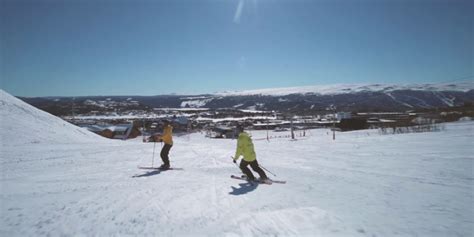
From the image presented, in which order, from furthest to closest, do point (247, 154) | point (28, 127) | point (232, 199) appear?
point (28, 127), point (247, 154), point (232, 199)

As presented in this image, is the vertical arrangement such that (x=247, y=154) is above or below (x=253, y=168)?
above

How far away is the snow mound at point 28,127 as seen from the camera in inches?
516

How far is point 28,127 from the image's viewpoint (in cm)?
1480

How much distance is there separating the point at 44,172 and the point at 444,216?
9718mm

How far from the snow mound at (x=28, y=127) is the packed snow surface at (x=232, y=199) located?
405 cm

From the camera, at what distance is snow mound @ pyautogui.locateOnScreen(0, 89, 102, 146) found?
13104 millimetres

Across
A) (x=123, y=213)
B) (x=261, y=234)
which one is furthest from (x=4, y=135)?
(x=261, y=234)

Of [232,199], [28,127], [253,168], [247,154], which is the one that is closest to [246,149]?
[247,154]

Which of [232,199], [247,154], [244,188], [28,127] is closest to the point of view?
[232,199]

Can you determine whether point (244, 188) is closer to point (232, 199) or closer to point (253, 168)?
point (253, 168)

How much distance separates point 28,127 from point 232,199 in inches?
581

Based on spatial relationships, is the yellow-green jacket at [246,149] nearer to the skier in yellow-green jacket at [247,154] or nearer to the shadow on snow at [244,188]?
the skier in yellow-green jacket at [247,154]

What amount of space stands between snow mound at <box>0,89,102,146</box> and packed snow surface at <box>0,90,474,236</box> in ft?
13.3

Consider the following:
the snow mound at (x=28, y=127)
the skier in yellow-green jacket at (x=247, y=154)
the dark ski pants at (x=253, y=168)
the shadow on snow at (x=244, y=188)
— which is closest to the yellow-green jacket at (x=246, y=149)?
the skier in yellow-green jacket at (x=247, y=154)
